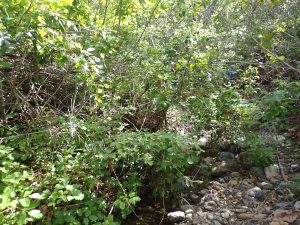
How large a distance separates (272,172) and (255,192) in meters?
0.39

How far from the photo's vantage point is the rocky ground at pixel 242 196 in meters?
2.73

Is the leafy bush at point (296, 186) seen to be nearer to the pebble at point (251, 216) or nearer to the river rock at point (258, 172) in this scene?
the pebble at point (251, 216)

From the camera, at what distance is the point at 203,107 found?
3410 millimetres

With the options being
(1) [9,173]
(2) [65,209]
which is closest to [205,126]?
(2) [65,209]

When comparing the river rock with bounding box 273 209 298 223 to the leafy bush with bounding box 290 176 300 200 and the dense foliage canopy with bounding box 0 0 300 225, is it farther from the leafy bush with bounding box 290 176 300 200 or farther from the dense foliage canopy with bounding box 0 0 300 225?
the dense foliage canopy with bounding box 0 0 300 225

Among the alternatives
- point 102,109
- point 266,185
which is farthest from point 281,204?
point 102,109

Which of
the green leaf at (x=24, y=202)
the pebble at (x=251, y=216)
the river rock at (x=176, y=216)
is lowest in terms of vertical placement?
the river rock at (x=176, y=216)

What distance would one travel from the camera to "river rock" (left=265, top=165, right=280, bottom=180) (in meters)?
3.27

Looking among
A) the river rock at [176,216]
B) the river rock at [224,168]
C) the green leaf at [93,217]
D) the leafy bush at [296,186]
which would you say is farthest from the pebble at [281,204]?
the green leaf at [93,217]

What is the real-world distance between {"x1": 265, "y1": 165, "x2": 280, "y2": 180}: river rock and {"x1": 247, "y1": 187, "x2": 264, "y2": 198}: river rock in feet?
0.90

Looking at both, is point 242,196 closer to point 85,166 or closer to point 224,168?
point 224,168

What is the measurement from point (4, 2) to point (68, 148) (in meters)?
1.24

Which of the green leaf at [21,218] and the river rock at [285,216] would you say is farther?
the river rock at [285,216]

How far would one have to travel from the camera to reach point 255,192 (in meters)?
3.07
